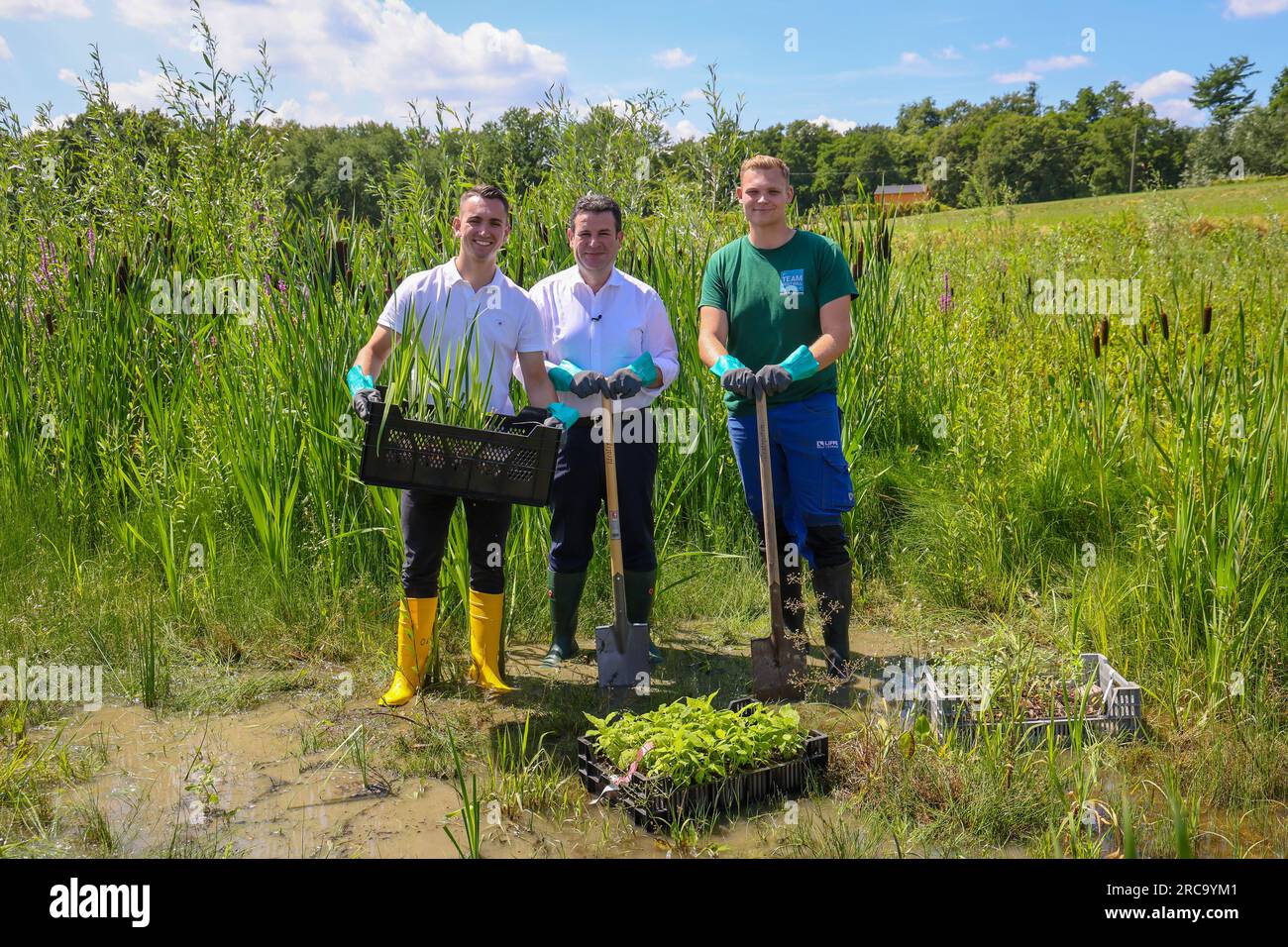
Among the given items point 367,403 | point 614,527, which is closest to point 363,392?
point 367,403

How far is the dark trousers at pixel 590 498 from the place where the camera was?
397 cm

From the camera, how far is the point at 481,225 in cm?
352

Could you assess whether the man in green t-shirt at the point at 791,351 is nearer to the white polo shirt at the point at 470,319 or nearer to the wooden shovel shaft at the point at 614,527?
the wooden shovel shaft at the point at 614,527

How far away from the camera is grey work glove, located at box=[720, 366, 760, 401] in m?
3.46

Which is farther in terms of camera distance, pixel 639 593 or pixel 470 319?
pixel 639 593

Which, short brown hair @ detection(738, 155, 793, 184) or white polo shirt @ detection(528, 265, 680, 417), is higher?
short brown hair @ detection(738, 155, 793, 184)

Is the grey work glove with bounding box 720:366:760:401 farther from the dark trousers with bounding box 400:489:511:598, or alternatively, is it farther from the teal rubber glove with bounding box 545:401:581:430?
the dark trousers with bounding box 400:489:511:598

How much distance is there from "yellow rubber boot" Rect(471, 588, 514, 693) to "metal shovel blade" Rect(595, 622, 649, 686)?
15.5 inches

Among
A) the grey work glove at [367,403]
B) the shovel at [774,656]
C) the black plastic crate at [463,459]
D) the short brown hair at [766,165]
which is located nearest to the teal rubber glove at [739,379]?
the shovel at [774,656]

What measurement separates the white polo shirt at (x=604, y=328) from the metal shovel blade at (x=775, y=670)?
109 cm

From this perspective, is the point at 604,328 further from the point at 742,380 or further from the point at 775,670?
the point at 775,670

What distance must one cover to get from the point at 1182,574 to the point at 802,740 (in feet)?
5.09

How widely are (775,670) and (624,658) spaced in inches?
23.1

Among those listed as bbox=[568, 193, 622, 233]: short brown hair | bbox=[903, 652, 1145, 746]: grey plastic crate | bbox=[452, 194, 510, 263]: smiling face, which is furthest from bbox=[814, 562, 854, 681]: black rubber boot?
bbox=[452, 194, 510, 263]: smiling face
